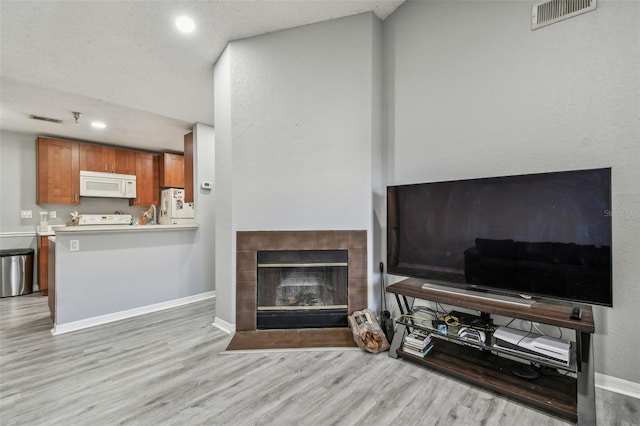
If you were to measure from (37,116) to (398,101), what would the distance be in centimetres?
476

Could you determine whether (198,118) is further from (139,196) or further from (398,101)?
(398,101)

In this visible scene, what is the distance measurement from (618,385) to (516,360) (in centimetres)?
51

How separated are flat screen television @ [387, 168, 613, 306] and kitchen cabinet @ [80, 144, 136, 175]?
5.17 m

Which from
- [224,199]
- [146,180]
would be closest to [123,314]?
[224,199]

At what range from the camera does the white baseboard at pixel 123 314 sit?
110 inches

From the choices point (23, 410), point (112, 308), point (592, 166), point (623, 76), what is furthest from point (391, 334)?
point (112, 308)

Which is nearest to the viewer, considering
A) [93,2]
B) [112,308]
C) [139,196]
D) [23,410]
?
[23,410]

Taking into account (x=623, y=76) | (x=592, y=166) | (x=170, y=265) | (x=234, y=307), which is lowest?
(x=234, y=307)

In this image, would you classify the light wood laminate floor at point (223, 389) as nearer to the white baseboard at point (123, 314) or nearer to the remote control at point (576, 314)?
the white baseboard at point (123, 314)

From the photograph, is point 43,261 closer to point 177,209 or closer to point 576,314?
point 177,209

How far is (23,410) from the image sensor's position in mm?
1665

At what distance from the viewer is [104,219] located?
16.6 feet

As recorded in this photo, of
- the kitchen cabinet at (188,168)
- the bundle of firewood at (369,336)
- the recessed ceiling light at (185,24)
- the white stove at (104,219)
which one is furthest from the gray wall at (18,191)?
the bundle of firewood at (369,336)

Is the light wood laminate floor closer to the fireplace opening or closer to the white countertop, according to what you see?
the fireplace opening
